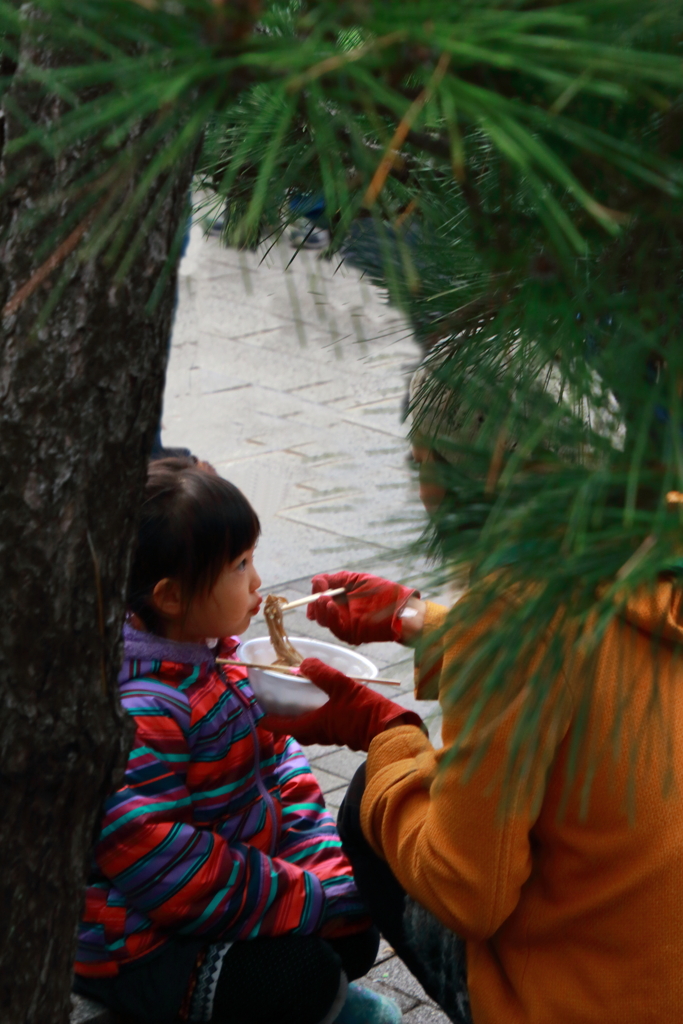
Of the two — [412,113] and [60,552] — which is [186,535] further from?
[412,113]

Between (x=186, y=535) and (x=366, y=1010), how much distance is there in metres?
0.88

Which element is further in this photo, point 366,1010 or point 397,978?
point 397,978

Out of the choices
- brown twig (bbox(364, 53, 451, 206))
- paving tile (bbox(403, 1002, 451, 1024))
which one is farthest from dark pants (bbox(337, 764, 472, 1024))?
brown twig (bbox(364, 53, 451, 206))

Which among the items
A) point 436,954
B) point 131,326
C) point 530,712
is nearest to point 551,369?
point 530,712

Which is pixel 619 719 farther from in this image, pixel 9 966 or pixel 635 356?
pixel 9 966

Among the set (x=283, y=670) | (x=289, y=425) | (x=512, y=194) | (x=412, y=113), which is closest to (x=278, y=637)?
(x=283, y=670)

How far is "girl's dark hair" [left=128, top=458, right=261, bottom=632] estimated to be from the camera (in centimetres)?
188

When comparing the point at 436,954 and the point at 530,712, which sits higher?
the point at 530,712

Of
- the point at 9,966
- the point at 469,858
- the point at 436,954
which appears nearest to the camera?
the point at 9,966

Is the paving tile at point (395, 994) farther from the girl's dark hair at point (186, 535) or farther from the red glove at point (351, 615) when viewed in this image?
the girl's dark hair at point (186, 535)

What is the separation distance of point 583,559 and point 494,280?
0.26 meters

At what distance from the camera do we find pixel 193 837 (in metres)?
1.80

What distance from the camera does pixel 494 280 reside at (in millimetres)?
819

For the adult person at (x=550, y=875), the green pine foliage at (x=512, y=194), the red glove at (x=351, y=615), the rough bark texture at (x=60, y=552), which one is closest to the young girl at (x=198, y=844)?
the red glove at (x=351, y=615)
